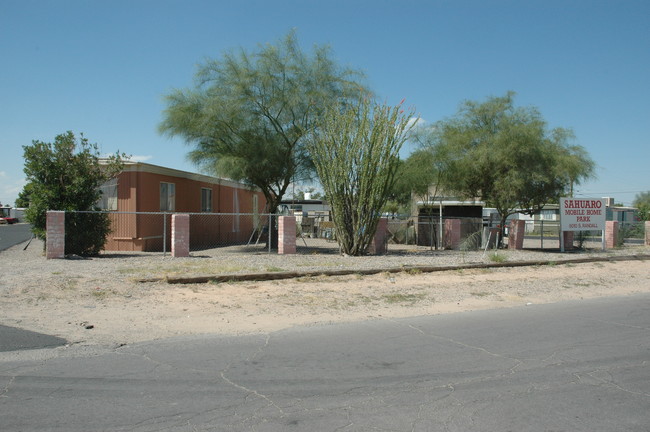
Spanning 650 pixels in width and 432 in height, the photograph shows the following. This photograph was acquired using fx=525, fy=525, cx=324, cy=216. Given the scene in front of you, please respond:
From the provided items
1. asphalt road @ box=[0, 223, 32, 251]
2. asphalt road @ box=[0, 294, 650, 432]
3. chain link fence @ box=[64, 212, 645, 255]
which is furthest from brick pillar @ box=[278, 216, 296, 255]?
asphalt road @ box=[0, 294, 650, 432]

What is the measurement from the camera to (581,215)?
840 inches

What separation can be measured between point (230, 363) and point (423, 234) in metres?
19.6

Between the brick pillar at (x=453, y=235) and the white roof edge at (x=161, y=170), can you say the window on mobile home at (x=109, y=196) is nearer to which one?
the white roof edge at (x=161, y=170)

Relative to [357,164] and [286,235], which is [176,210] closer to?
[286,235]

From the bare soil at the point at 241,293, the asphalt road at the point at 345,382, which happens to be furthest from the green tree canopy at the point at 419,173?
the asphalt road at the point at 345,382

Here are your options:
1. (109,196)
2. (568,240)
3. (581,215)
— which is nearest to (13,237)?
(109,196)

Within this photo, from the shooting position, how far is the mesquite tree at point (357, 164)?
56.3ft

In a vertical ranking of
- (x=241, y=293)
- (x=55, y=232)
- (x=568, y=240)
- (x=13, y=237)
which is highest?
(x=55, y=232)

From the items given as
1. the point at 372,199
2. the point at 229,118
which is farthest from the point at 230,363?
the point at 229,118

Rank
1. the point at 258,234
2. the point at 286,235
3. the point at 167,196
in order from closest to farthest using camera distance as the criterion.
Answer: the point at 286,235
the point at 167,196
the point at 258,234

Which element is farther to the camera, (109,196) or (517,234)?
(517,234)

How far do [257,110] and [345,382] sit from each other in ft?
48.8

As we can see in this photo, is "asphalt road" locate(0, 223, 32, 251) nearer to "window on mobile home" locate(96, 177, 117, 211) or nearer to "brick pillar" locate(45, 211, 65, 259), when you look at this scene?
"window on mobile home" locate(96, 177, 117, 211)

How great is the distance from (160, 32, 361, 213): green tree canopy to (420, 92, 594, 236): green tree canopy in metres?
5.25
